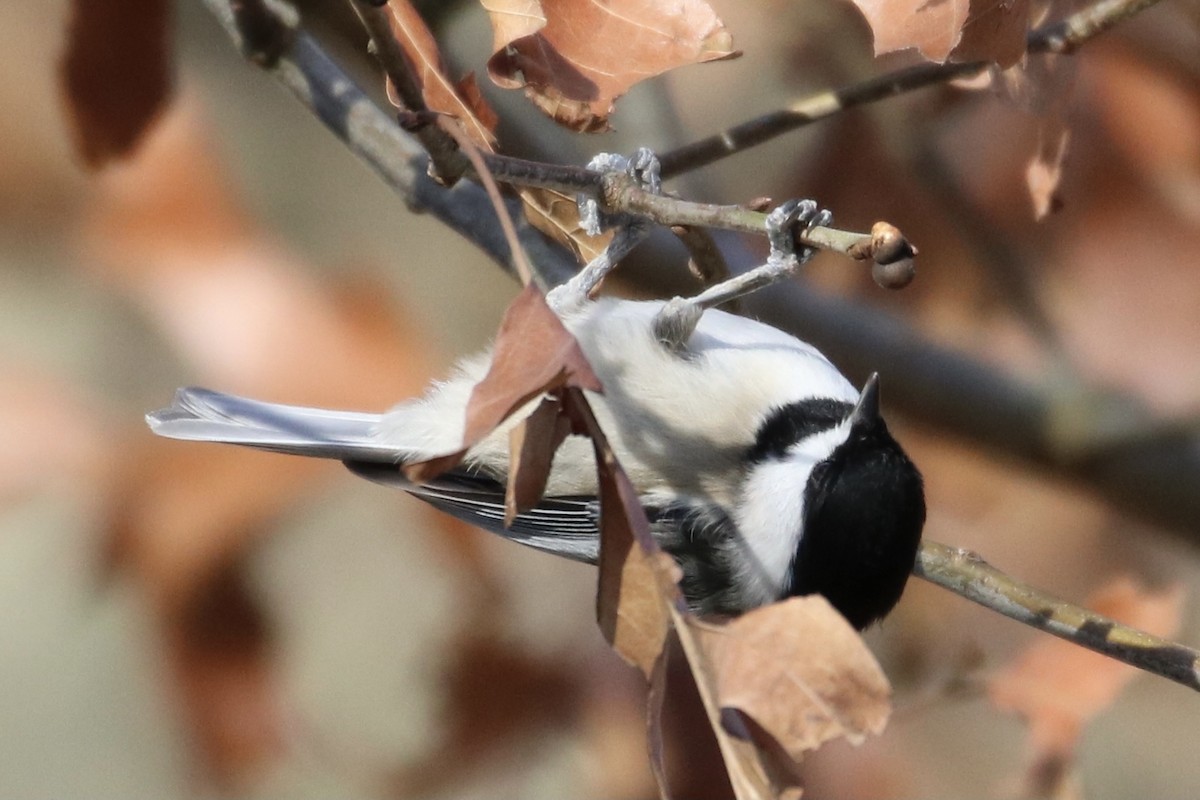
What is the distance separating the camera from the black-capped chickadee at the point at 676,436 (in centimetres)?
131

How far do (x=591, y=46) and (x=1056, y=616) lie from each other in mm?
642

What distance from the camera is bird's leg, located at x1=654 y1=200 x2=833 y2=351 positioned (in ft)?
2.90

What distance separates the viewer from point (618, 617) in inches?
27.2

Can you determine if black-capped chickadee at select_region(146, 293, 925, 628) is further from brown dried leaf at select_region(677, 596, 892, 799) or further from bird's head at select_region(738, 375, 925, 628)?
brown dried leaf at select_region(677, 596, 892, 799)

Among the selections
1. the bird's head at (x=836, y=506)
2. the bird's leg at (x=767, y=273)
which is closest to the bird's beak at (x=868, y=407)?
the bird's head at (x=836, y=506)

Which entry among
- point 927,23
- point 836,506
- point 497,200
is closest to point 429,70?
point 497,200

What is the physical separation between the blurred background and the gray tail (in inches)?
15.0

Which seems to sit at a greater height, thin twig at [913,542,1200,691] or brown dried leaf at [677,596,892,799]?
brown dried leaf at [677,596,892,799]

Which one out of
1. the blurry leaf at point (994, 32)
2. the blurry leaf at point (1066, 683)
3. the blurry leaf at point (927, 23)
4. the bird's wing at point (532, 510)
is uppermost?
the blurry leaf at point (927, 23)

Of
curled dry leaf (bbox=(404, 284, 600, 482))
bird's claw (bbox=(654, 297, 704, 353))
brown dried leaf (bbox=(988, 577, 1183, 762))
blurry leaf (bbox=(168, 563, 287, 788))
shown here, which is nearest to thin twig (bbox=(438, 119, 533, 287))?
curled dry leaf (bbox=(404, 284, 600, 482))

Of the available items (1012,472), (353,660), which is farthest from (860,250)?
(353,660)

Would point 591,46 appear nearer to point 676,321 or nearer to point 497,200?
point 497,200

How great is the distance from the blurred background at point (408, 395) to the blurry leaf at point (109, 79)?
0.05 m

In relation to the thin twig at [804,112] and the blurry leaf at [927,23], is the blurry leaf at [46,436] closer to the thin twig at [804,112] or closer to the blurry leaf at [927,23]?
the thin twig at [804,112]
